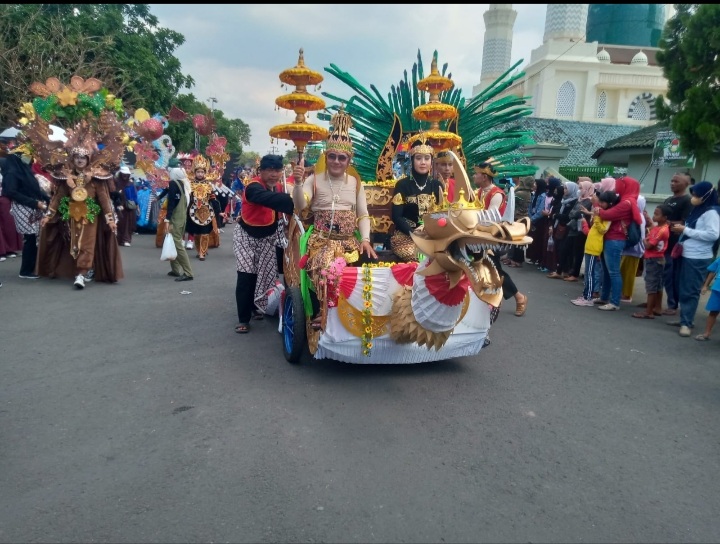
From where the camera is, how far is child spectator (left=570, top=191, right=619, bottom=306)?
6.47 meters

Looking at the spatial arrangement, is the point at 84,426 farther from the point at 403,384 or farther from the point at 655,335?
the point at 655,335

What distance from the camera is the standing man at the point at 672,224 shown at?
6051 millimetres

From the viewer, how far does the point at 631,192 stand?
6375mm

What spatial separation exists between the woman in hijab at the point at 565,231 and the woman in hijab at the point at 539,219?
66cm

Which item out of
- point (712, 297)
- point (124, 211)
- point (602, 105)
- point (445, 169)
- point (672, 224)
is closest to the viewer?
point (445, 169)

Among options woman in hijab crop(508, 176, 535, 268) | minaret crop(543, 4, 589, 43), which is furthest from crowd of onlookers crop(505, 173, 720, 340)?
minaret crop(543, 4, 589, 43)

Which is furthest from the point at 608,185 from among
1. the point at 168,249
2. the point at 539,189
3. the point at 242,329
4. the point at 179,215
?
the point at 168,249

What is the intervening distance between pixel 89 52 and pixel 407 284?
19.5 metres

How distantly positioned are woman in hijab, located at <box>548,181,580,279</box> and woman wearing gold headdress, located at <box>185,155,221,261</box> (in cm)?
624

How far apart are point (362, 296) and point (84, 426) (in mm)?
2041

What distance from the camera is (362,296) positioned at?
3.77 m

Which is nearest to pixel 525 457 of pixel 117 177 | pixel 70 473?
pixel 70 473

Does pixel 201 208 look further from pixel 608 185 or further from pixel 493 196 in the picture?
pixel 608 185

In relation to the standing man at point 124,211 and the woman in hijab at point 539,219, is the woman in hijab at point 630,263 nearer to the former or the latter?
the woman in hijab at point 539,219
